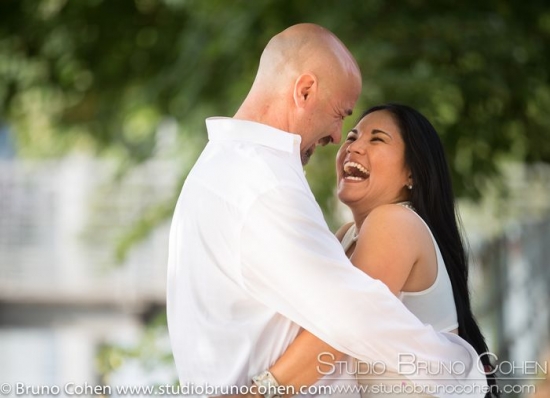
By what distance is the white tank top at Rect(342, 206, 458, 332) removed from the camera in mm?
3311

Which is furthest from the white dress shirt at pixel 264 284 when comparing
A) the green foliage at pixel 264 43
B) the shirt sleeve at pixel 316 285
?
the green foliage at pixel 264 43

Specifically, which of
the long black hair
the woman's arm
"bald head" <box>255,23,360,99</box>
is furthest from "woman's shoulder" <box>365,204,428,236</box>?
"bald head" <box>255,23,360,99</box>

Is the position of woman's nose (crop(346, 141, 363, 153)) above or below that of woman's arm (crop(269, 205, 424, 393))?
above

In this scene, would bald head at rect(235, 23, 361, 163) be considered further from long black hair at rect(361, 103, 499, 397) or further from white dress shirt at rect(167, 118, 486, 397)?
long black hair at rect(361, 103, 499, 397)

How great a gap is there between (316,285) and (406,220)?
21.3 inches

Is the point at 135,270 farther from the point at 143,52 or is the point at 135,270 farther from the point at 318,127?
the point at 318,127

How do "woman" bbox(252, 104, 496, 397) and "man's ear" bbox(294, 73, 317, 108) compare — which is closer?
"man's ear" bbox(294, 73, 317, 108)

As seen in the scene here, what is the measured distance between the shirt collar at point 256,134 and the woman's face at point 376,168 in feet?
1.60

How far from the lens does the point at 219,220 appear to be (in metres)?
3.01

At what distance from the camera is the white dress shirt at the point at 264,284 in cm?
292

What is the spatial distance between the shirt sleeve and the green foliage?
10.1 feet

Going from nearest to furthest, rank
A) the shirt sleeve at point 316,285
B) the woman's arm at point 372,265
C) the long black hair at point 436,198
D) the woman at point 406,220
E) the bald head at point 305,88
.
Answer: the shirt sleeve at point 316,285
the woman's arm at point 372,265
the bald head at point 305,88
the woman at point 406,220
the long black hair at point 436,198

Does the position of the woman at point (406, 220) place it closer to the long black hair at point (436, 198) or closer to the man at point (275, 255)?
the long black hair at point (436, 198)

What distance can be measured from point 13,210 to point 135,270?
2.24m
